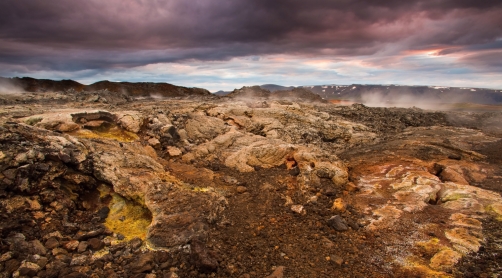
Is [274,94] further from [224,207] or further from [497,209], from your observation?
[497,209]

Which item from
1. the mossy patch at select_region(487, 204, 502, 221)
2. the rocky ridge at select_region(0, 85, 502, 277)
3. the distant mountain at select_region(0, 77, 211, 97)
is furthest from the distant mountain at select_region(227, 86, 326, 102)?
Answer: the mossy patch at select_region(487, 204, 502, 221)

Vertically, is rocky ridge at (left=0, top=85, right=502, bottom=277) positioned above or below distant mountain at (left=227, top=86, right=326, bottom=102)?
below

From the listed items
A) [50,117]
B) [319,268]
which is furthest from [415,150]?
[50,117]

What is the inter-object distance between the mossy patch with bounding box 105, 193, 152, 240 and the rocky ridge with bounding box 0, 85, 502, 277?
0.04 metres

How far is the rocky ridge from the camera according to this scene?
6.30 m

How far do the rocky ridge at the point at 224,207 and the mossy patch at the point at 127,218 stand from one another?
4cm

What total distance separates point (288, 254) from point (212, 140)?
8064 mm

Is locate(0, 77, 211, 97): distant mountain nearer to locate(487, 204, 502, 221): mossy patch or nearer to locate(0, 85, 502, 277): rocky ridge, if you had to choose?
locate(0, 85, 502, 277): rocky ridge

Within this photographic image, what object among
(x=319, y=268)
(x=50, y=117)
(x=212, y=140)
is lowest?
(x=319, y=268)

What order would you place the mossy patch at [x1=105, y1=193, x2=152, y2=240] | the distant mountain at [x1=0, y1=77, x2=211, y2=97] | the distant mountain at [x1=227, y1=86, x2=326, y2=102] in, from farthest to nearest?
the distant mountain at [x1=0, y1=77, x2=211, y2=97] → the distant mountain at [x1=227, y1=86, x2=326, y2=102] → the mossy patch at [x1=105, y1=193, x2=152, y2=240]

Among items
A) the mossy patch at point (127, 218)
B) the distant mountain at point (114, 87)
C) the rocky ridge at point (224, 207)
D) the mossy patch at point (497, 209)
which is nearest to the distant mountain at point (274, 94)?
the distant mountain at point (114, 87)

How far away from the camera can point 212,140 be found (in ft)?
45.8

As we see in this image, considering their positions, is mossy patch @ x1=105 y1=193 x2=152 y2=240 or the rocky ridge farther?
mossy patch @ x1=105 y1=193 x2=152 y2=240

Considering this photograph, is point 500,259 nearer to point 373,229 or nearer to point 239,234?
point 373,229
